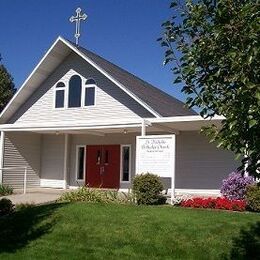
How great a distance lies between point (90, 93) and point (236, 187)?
8388 mm

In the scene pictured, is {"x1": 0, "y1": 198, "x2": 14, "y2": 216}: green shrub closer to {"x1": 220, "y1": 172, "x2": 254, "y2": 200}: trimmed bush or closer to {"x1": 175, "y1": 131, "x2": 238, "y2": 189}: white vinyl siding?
{"x1": 220, "y1": 172, "x2": 254, "y2": 200}: trimmed bush

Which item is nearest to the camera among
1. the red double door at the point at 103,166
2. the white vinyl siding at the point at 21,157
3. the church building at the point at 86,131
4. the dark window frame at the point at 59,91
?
the church building at the point at 86,131

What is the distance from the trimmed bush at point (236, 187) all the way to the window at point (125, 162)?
6.80 meters

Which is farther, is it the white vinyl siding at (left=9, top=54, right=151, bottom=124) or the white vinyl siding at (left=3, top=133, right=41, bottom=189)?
the white vinyl siding at (left=3, top=133, right=41, bottom=189)

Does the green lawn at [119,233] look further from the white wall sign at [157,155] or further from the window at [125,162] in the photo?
the window at [125,162]

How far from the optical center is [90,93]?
22.3 metres

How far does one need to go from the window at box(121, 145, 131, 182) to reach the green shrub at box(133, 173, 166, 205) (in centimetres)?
642

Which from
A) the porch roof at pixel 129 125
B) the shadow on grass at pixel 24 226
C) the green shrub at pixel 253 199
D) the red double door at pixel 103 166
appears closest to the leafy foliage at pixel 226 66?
the shadow on grass at pixel 24 226

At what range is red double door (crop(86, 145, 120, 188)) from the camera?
76.9 ft

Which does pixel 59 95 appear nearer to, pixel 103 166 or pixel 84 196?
pixel 103 166

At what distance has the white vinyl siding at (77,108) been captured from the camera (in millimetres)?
21314

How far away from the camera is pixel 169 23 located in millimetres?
5422

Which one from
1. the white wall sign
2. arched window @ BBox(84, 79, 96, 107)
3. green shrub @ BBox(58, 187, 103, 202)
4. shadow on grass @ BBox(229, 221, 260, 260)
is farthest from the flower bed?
arched window @ BBox(84, 79, 96, 107)

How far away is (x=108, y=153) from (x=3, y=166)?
16.1ft
